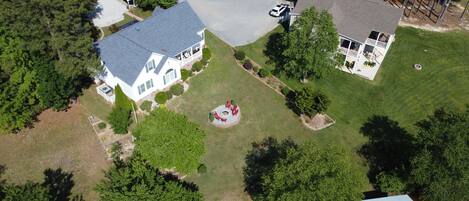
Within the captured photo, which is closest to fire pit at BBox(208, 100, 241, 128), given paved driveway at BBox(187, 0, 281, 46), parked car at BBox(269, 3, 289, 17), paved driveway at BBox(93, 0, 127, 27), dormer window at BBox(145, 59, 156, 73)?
dormer window at BBox(145, 59, 156, 73)

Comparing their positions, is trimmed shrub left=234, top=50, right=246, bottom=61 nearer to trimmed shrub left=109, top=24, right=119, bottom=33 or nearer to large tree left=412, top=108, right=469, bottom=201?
trimmed shrub left=109, top=24, right=119, bottom=33

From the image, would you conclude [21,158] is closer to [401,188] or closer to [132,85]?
[132,85]

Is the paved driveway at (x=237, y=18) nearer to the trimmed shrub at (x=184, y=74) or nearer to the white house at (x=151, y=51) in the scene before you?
the white house at (x=151, y=51)

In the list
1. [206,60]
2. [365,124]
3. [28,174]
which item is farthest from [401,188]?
[28,174]

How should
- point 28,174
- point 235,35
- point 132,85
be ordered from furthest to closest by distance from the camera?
point 235,35 → point 132,85 → point 28,174

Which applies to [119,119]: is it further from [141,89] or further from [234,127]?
[234,127]

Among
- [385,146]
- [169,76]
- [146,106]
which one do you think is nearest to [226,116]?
[169,76]

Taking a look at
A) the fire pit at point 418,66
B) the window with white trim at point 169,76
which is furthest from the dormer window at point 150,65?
the fire pit at point 418,66
